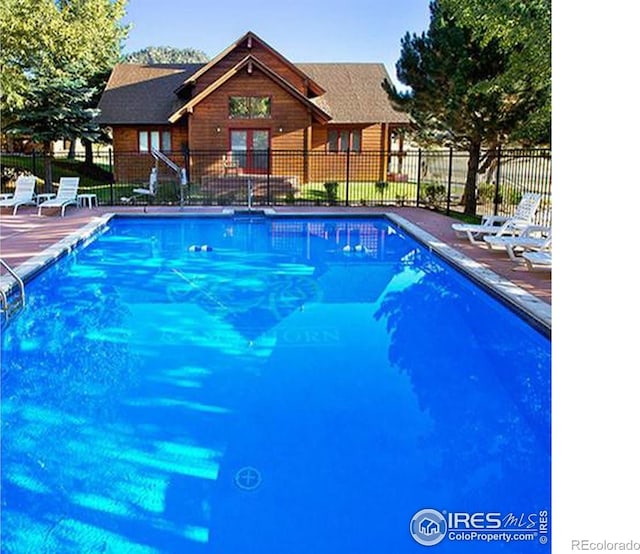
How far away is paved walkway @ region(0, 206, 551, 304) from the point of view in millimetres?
7958

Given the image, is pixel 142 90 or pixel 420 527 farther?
pixel 142 90

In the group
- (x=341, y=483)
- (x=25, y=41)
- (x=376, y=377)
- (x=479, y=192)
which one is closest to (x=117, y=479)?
(x=341, y=483)

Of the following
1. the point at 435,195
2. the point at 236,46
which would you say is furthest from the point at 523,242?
the point at 236,46

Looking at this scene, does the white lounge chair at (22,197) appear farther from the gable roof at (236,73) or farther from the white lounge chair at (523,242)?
the white lounge chair at (523,242)

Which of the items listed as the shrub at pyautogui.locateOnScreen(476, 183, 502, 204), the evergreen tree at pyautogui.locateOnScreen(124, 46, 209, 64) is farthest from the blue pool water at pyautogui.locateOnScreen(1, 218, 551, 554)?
the evergreen tree at pyautogui.locateOnScreen(124, 46, 209, 64)

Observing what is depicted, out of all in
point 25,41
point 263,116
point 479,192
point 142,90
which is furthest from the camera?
point 142,90

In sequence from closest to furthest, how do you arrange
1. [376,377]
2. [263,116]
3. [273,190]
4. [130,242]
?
[376,377] < [130,242] < [273,190] < [263,116]

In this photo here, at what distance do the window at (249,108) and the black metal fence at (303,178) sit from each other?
1480 millimetres

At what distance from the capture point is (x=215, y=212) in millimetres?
15945

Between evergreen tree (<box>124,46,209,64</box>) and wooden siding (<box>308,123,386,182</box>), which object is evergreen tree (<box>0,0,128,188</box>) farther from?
evergreen tree (<box>124,46,209,64</box>)

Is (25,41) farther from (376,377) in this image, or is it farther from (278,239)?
Result: (376,377)

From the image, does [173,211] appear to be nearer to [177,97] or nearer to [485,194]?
[485,194]

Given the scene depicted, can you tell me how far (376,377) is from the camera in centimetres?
532
